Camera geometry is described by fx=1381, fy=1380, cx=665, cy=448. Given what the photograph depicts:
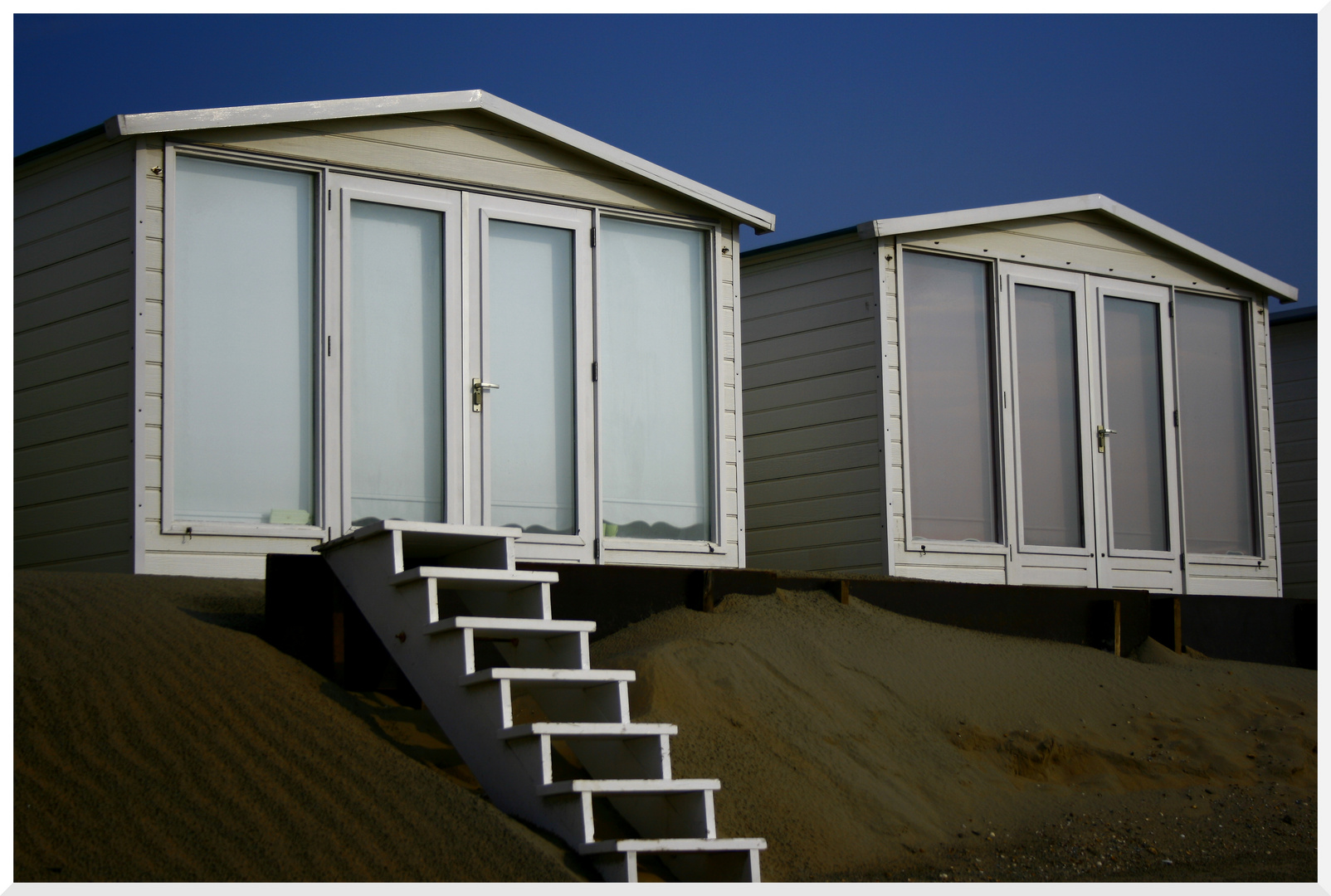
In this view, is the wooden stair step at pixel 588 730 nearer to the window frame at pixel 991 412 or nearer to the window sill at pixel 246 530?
the window sill at pixel 246 530

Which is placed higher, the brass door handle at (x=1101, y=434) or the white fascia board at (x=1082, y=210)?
the white fascia board at (x=1082, y=210)

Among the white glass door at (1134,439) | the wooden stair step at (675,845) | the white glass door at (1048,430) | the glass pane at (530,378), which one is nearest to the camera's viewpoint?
the wooden stair step at (675,845)

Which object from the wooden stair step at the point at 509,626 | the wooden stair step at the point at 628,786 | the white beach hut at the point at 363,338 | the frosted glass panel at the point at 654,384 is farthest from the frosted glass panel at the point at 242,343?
the wooden stair step at the point at 628,786

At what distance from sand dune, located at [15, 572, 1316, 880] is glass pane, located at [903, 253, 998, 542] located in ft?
4.74

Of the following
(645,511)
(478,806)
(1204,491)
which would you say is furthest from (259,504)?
(1204,491)

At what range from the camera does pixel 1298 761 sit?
24.3ft

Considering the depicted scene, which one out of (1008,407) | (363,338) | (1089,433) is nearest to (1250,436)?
(1089,433)

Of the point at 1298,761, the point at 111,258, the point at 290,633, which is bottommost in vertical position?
the point at 1298,761

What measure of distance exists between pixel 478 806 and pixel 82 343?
153 inches

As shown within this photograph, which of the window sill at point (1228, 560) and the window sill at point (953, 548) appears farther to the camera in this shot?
the window sill at point (1228, 560)

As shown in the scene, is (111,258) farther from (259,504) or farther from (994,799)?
(994,799)

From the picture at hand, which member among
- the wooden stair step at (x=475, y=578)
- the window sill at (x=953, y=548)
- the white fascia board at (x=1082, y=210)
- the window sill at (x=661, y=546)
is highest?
the white fascia board at (x=1082, y=210)

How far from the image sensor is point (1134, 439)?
10336mm

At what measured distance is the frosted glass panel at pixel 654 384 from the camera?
27.0 feet
